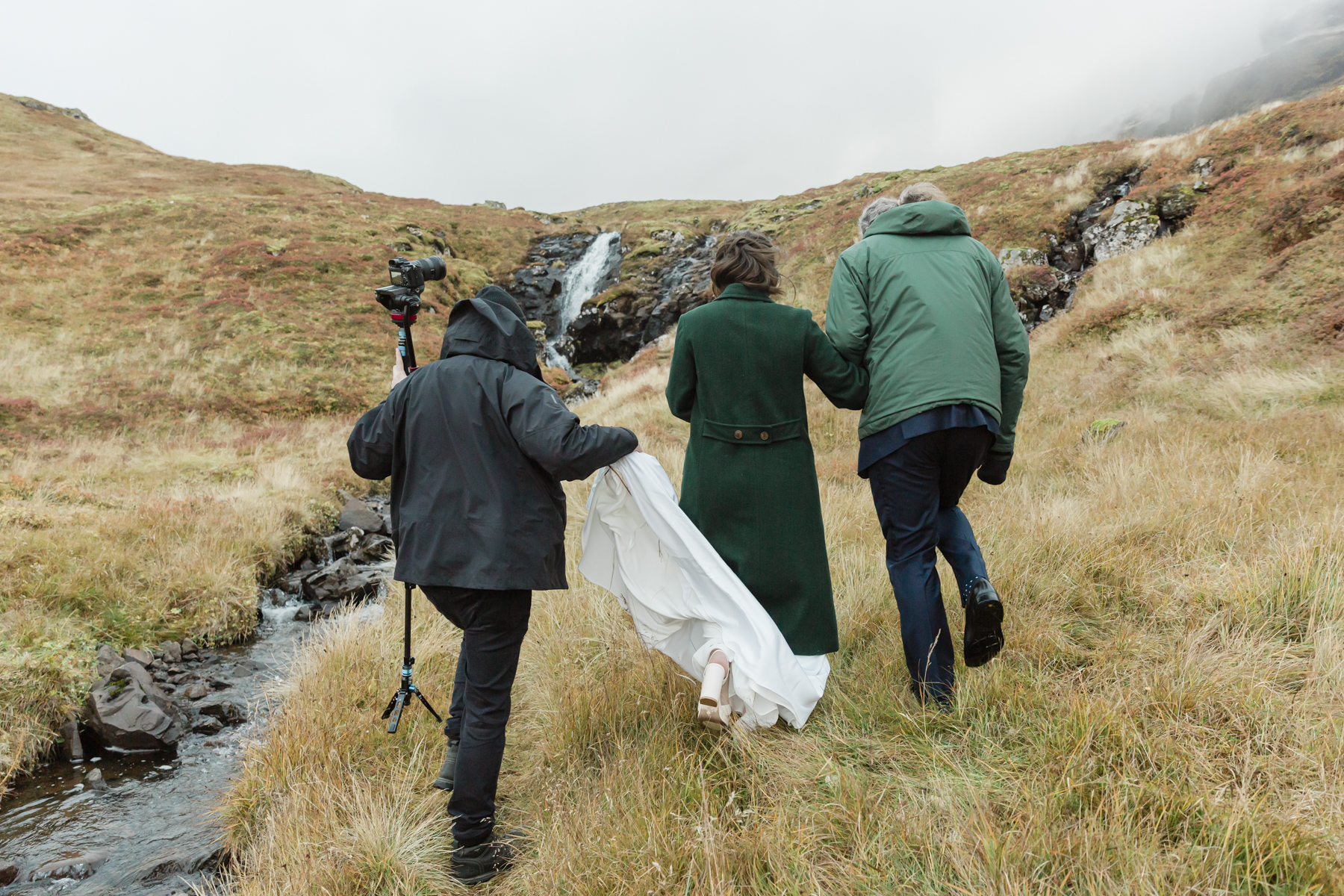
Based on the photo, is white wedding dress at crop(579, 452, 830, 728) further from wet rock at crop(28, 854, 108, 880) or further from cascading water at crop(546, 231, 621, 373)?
cascading water at crop(546, 231, 621, 373)

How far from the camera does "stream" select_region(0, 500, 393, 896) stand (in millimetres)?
3438

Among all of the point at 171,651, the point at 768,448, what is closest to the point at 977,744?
the point at 768,448

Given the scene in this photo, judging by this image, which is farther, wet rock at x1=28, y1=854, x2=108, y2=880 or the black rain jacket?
wet rock at x1=28, y1=854, x2=108, y2=880

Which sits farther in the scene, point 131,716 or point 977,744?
point 131,716

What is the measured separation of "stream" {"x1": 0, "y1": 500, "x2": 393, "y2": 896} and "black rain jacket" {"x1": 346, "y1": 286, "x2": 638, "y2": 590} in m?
2.38

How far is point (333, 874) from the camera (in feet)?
8.61

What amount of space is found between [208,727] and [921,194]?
593 centimetres

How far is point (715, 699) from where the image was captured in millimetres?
2570

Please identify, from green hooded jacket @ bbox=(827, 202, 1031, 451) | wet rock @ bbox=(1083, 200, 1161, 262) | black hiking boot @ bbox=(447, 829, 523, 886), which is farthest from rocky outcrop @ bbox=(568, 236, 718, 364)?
black hiking boot @ bbox=(447, 829, 523, 886)

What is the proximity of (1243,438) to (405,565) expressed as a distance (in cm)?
711

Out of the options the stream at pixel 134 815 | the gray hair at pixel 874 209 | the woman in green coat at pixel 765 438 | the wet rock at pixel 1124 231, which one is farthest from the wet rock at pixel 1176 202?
the stream at pixel 134 815

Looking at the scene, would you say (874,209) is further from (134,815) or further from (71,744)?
(71,744)

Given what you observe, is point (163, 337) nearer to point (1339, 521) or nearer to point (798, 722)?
point (798, 722)

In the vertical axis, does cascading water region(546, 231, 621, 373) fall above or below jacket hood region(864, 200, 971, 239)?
above
